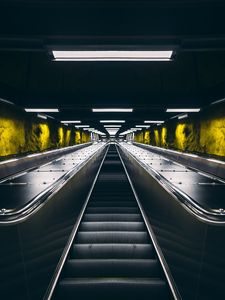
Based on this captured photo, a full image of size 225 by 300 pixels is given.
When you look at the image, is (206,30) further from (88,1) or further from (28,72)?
(28,72)

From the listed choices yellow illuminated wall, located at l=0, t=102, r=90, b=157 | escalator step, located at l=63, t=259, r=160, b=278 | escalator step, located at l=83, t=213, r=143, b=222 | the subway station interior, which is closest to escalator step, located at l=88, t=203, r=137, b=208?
the subway station interior

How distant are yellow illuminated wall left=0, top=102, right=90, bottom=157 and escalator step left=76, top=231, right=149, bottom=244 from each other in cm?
557

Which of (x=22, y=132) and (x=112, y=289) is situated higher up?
(x=22, y=132)

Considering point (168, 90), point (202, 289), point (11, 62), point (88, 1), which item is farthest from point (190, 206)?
point (11, 62)

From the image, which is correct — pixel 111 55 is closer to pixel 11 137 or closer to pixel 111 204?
pixel 111 204

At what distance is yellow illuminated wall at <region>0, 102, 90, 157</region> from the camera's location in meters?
8.84

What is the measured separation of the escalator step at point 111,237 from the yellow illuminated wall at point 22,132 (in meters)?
5.57

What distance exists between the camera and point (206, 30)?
131 inches

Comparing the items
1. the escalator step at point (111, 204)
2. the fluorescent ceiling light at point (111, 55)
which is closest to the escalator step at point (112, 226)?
the escalator step at point (111, 204)

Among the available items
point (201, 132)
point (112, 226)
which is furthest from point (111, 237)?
point (201, 132)

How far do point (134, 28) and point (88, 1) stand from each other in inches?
28.1

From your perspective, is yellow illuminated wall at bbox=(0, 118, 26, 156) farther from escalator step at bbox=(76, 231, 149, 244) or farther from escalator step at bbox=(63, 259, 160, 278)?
escalator step at bbox=(63, 259, 160, 278)

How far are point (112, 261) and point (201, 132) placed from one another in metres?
8.80

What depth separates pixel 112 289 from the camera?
2.87 m
